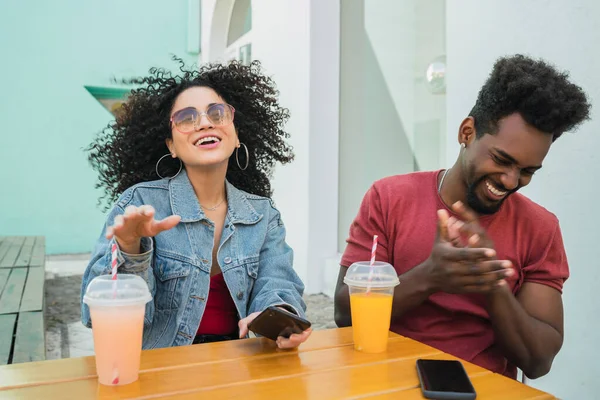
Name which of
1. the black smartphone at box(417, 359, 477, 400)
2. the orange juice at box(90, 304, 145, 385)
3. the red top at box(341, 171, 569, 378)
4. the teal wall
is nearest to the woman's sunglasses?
the red top at box(341, 171, 569, 378)

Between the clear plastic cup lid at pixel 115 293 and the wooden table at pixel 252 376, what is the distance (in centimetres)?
18

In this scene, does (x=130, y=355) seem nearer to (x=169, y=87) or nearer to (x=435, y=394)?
(x=435, y=394)

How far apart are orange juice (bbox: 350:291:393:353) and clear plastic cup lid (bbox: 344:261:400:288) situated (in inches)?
1.3

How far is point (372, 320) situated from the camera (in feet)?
4.68

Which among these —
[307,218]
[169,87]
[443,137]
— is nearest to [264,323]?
[169,87]

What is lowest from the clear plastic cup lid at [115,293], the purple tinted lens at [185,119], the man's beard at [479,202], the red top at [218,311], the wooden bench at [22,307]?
the wooden bench at [22,307]

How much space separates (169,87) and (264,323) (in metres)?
1.30

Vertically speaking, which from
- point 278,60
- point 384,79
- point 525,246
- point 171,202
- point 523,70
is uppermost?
point 278,60

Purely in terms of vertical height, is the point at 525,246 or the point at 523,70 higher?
the point at 523,70

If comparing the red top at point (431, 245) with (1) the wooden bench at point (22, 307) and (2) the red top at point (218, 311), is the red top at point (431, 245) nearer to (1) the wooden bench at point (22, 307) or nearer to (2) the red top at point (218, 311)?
(2) the red top at point (218, 311)

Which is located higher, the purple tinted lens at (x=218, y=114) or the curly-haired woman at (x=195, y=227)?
the purple tinted lens at (x=218, y=114)

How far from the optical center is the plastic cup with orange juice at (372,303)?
4.68 feet

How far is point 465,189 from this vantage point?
6.18 feet

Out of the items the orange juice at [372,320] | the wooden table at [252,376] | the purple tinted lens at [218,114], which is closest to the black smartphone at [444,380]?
the wooden table at [252,376]
